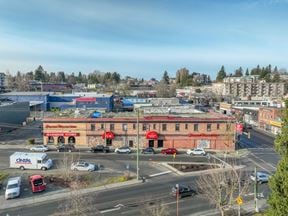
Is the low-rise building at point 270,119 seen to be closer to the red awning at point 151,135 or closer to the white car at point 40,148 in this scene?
the red awning at point 151,135

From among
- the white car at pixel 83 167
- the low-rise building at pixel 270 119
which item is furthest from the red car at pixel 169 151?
the low-rise building at pixel 270 119

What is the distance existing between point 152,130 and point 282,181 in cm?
4506

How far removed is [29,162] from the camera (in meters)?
49.3

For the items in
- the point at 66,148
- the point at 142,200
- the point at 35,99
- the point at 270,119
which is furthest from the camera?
the point at 35,99

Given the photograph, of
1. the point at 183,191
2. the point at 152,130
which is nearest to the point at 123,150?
the point at 152,130

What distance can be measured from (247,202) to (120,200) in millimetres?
13007

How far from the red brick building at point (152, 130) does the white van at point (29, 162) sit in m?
15.6

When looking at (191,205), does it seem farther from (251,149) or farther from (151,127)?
(251,149)

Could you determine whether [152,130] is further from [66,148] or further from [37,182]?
[37,182]

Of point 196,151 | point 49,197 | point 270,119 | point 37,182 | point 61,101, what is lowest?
point 49,197

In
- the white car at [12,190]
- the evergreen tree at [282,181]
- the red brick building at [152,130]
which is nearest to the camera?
the evergreen tree at [282,181]

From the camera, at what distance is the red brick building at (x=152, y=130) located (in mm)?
64500

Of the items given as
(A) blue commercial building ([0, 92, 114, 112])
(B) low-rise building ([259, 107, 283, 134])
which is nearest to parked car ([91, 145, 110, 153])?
(B) low-rise building ([259, 107, 283, 134])

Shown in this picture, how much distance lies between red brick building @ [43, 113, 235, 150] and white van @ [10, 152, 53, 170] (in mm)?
15573
